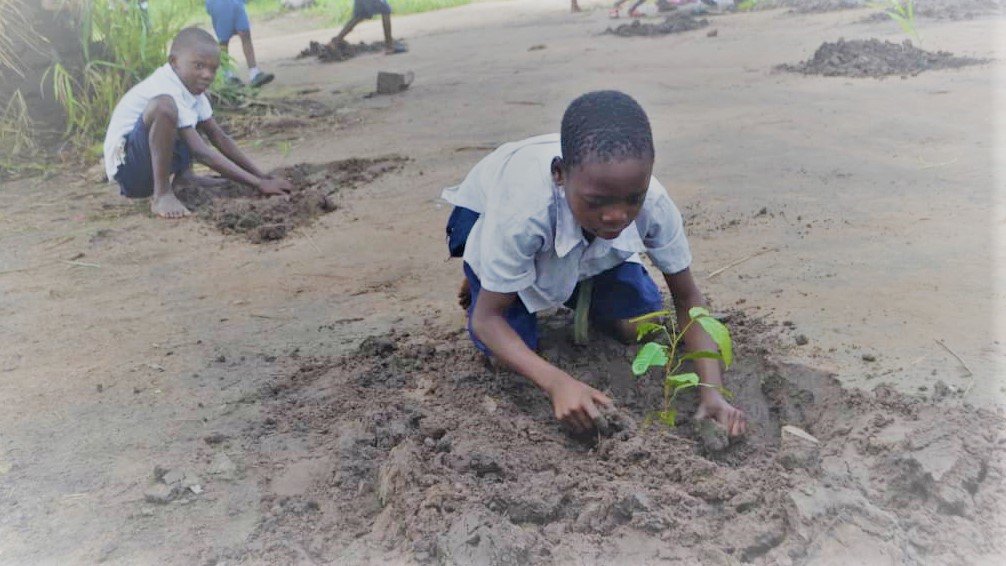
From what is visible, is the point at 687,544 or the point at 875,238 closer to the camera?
the point at 687,544

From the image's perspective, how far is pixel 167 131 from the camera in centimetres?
425

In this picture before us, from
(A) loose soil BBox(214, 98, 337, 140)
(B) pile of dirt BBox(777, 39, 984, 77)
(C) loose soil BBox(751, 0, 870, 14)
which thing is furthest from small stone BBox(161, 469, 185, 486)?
(C) loose soil BBox(751, 0, 870, 14)

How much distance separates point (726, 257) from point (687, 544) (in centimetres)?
163

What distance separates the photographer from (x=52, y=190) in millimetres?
4863

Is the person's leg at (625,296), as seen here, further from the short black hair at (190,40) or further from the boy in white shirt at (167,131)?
the short black hair at (190,40)

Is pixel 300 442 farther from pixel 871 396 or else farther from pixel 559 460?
pixel 871 396

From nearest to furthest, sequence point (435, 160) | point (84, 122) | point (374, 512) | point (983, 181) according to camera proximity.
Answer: point (374, 512), point (983, 181), point (435, 160), point (84, 122)

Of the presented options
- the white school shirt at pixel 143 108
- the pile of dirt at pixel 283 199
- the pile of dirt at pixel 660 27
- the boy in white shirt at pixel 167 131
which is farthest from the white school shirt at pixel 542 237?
the pile of dirt at pixel 660 27

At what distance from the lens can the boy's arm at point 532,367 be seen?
2055 millimetres

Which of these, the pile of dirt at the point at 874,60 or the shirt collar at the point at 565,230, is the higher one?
the shirt collar at the point at 565,230

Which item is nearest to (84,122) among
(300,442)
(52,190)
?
(52,190)

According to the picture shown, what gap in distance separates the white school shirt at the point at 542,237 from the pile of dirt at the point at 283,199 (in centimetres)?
179

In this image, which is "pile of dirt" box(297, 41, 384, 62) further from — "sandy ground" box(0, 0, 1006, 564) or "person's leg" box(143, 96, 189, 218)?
"person's leg" box(143, 96, 189, 218)

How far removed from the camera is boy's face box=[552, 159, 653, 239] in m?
1.90
